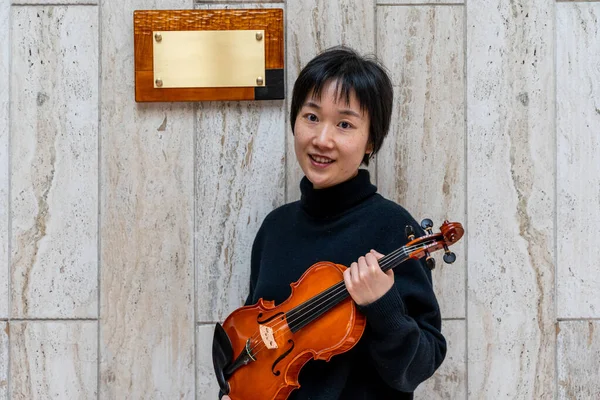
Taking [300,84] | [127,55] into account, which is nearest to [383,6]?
[300,84]

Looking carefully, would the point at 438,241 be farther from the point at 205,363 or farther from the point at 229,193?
the point at 205,363

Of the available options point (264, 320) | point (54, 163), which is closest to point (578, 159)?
point (264, 320)

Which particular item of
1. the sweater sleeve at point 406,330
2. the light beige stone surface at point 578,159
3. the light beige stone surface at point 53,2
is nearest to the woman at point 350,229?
the sweater sleeve at point 406,330

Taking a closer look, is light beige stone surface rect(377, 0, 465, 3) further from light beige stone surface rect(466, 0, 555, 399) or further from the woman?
the woman

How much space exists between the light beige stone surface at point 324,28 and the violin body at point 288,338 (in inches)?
24.8

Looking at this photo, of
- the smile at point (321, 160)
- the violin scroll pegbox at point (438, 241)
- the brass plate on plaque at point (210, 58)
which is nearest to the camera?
the violin scroll pegbox at point (438, 241)

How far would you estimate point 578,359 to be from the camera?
1.67 metres

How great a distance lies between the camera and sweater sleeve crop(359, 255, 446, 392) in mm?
1148

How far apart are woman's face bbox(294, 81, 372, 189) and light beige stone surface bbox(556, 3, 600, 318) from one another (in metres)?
0.66

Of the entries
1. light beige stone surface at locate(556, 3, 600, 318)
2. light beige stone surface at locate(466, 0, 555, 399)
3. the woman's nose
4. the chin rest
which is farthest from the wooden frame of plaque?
light beige stone surface at locate(556, 3, 600, 318)

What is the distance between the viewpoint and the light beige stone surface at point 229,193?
1.67 meters

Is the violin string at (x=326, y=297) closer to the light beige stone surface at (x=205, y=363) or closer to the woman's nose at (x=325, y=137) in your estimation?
→ the woman's nose at (x=325, y=137)

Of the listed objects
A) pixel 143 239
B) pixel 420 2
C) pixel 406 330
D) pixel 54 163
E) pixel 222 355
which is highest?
pixel 420 2

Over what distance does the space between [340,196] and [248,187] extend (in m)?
0.40
